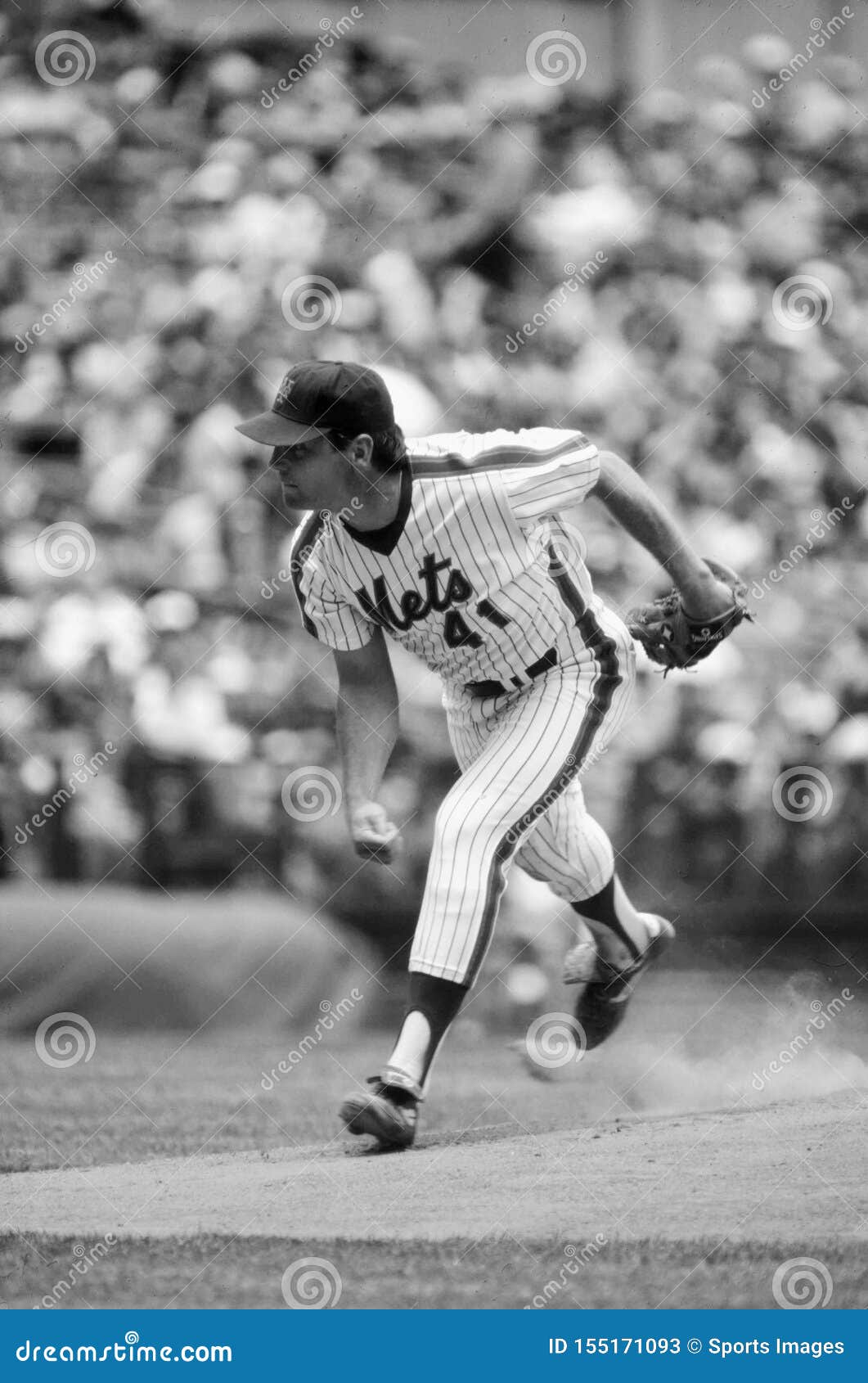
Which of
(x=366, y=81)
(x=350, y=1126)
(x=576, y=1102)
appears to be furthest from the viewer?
(x=366, y=81)

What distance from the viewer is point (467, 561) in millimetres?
3463

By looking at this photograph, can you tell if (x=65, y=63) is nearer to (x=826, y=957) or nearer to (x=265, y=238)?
(x=265, y=238)

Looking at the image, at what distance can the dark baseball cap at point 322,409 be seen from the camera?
329cm

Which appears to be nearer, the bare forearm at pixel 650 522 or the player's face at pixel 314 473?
the player's face at pixel 314 473

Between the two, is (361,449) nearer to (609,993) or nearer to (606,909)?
(606,909)

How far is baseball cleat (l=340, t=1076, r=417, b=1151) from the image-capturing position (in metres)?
3.24

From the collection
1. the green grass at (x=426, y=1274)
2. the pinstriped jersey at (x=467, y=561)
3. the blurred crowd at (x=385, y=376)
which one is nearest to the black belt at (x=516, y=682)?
the pinstriped jersey at (x=467, y=561)

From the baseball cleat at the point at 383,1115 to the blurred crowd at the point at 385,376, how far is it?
4.35m

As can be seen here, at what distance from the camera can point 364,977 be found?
7445 mm

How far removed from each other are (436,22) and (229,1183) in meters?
7.37

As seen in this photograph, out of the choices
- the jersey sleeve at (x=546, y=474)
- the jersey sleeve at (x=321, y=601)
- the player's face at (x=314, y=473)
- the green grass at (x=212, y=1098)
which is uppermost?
the jersey sleeve at (x=546, y=474)

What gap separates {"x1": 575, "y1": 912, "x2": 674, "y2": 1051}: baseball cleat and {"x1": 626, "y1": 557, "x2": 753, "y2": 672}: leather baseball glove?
0.80 m

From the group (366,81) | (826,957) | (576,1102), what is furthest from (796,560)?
(576,1102)

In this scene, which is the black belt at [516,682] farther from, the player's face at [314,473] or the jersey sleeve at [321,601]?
the player's face at [314,473]
